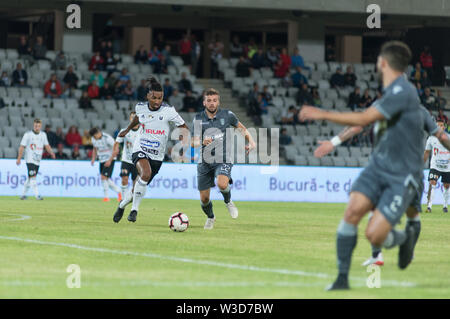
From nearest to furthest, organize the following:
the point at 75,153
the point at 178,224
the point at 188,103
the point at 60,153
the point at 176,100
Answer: the point at 178,224
the point at 60,153
the point at 75,153
the point at 176,100
the point at 188,103

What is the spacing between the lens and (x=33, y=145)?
26.5 meters

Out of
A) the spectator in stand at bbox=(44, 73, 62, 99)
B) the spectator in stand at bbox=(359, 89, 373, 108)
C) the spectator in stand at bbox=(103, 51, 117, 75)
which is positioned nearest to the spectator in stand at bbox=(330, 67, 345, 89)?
the spectator in stand at bbox=(359, 89, 373, 108)

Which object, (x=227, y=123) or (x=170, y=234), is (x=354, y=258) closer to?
(x=170, y=234)

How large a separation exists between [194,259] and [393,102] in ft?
12.0

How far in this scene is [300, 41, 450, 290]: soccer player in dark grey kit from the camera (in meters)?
8.21

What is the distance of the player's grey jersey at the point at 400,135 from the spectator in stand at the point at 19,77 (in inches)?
1027

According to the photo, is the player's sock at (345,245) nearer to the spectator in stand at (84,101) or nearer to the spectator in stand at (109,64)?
the spectator in stand at (84,101)

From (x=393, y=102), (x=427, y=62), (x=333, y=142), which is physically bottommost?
(x=333, y=142)

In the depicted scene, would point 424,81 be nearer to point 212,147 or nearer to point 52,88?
point 52,88

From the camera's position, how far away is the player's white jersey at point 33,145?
2647cm

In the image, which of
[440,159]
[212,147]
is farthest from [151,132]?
[440,159]

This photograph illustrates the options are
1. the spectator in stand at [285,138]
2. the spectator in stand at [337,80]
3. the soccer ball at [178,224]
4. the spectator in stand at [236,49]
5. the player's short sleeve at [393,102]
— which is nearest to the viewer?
the player's short sleeve at [393,102]

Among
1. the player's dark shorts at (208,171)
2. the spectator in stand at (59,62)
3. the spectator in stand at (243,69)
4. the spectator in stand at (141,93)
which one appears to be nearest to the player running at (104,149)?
the spectator in stand at (141,93)

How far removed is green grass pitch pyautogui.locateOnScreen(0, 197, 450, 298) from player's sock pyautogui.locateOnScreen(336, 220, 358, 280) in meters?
0.25
